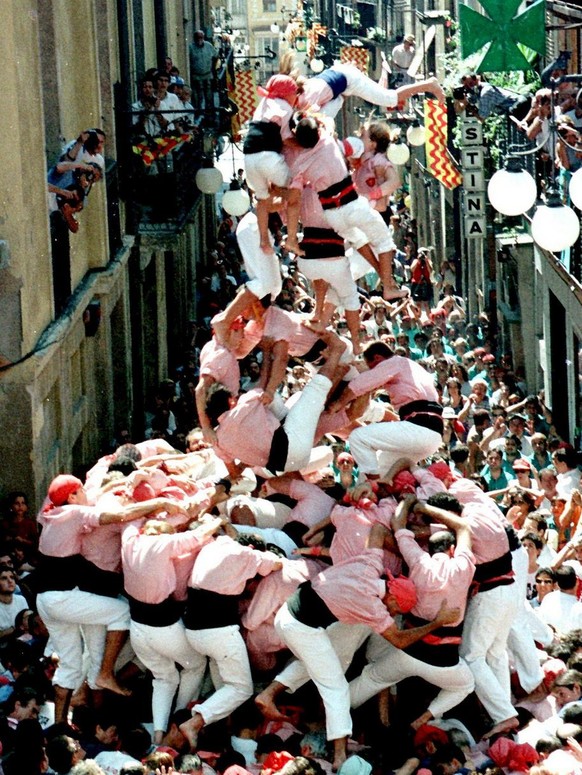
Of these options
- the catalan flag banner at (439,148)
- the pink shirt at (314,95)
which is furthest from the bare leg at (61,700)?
the catalan flag banner at (439,148)

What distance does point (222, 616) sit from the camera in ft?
40.9

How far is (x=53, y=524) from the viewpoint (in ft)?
42.2

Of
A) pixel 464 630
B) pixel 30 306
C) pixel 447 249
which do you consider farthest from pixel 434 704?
pixel 447 249

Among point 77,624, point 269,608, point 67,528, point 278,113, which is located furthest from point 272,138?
point 77,624

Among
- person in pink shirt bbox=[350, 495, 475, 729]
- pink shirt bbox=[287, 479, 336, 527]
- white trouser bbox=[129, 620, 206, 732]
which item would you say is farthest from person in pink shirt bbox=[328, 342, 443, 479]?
white trouser bbox=[129, 620, 206, 732]

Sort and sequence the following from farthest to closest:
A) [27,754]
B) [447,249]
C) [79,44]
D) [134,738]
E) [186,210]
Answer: [447,249], [186,210], [79,44], [134,738], [27,754]

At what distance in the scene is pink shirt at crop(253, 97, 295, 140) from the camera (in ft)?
44.5

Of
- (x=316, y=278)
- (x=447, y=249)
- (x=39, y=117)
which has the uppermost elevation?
(x=39, y=117)

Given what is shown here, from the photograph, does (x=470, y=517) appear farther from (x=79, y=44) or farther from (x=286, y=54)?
(x=79, y=44)

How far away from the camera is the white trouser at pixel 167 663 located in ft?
41.2

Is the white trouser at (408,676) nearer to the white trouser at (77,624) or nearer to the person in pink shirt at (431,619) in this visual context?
the person in pink shirt at (431,619)

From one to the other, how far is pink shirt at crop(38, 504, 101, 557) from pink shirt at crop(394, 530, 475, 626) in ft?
7.55

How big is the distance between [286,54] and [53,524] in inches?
159

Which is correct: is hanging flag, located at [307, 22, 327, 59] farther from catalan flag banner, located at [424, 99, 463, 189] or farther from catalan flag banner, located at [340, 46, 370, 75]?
catalan flag banner, located at [424, 99, 463, 189]
